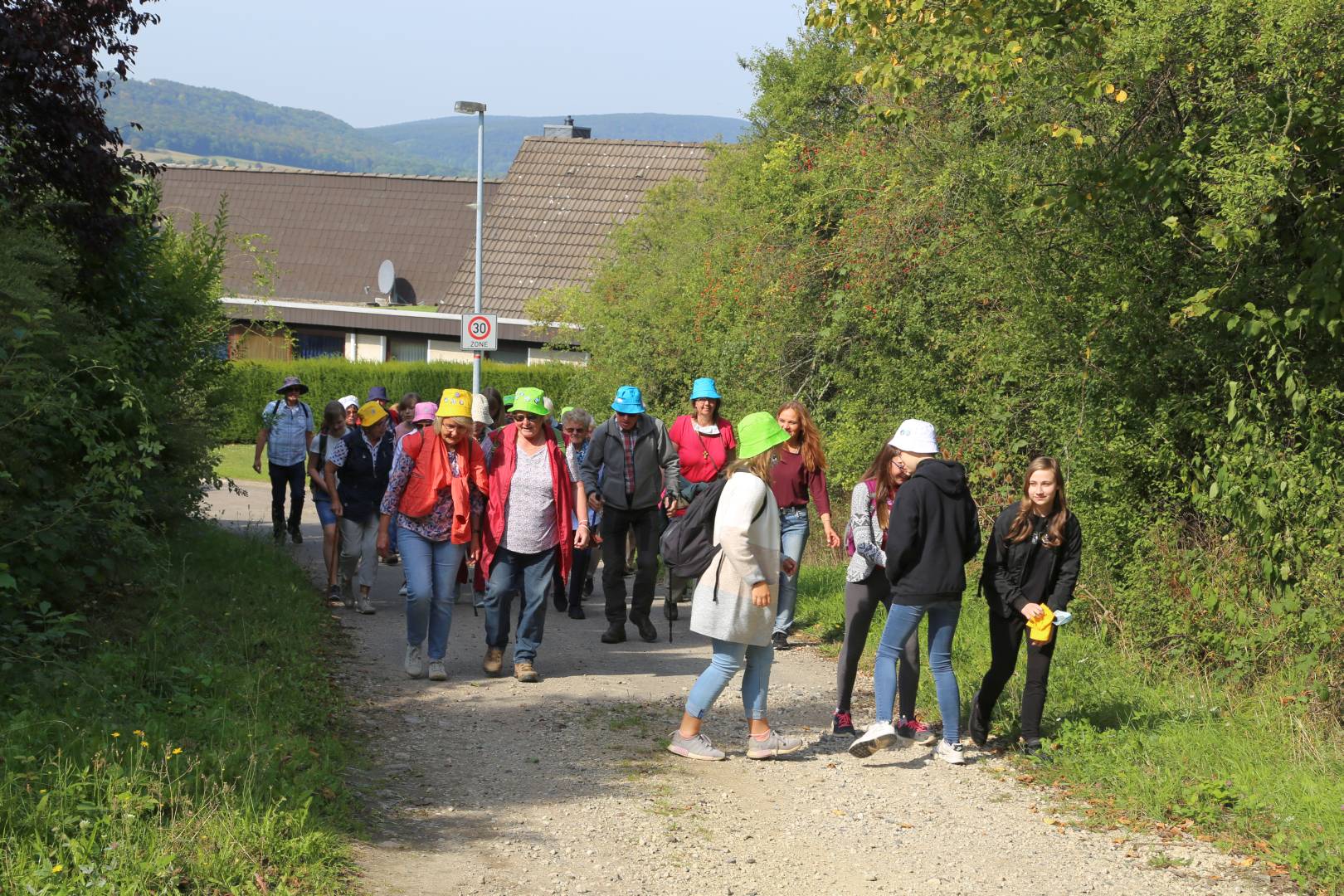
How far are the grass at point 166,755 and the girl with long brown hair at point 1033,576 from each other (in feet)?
11.6

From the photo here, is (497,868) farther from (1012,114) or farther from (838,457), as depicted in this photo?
(838,457)

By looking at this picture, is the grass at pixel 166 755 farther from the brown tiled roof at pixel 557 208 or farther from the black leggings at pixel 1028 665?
the brown tiled roof at pixel 557 208

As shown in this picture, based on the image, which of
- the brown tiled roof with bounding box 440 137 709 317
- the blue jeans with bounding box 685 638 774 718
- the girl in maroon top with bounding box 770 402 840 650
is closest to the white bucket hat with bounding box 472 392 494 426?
the girl in maroon top with bounding box 770 402 840 650

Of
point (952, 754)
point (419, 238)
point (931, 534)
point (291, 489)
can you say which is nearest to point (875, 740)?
point (952, 754)

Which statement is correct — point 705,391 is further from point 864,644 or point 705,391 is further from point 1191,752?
point 1191,752

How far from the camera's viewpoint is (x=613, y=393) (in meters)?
23.8

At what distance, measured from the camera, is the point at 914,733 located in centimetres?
823

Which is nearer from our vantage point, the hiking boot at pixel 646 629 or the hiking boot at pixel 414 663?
the hiking boot at pixel 414 663

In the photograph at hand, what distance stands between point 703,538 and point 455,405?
2504 mm

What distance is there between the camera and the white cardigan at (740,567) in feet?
25.1

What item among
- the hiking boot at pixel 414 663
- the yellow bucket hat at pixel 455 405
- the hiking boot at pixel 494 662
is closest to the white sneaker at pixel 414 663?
the hiking boot at pixel 414 663

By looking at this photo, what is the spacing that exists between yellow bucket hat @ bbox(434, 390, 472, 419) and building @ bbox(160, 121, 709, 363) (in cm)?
→ 2820

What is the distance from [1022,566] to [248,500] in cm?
1779

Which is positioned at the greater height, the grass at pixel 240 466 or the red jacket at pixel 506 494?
the red jacket at pixel 506 494
